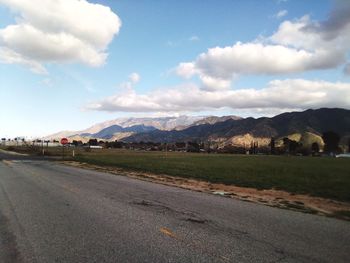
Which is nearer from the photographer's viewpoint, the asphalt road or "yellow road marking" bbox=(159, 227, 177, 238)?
the asphalt road

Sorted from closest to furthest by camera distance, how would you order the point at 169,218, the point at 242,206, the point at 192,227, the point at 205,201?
the point at 192,227 < the point at 169,218 < the point at 242,206 < the point at 205,201

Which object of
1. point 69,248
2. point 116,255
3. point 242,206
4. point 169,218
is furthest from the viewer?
point 242,206

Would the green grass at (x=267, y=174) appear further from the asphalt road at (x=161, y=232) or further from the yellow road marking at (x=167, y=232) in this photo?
the yellow road marking at (x=167, y=232)

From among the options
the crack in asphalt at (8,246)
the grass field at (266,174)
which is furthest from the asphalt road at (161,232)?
the grass field at (266,174)

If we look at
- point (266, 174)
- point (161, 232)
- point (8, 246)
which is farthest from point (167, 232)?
point (266, 174)

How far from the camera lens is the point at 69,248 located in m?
8.30

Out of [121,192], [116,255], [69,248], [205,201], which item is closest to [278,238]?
[116,255]

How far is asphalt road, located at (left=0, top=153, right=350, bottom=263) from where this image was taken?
7.79 m

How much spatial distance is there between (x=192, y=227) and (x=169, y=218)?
4.75 ft

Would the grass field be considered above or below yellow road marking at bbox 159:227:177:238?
below

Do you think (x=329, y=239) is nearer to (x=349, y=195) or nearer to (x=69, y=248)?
(x=69, y=248)

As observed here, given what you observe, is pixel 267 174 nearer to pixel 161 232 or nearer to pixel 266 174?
pixel 266 174

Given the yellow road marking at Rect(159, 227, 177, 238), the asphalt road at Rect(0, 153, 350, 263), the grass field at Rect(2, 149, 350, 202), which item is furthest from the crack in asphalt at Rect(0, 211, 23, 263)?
the grass field at Rect(2, 149, 350, 202)

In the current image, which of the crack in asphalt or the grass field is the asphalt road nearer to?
the crack in asphalt
